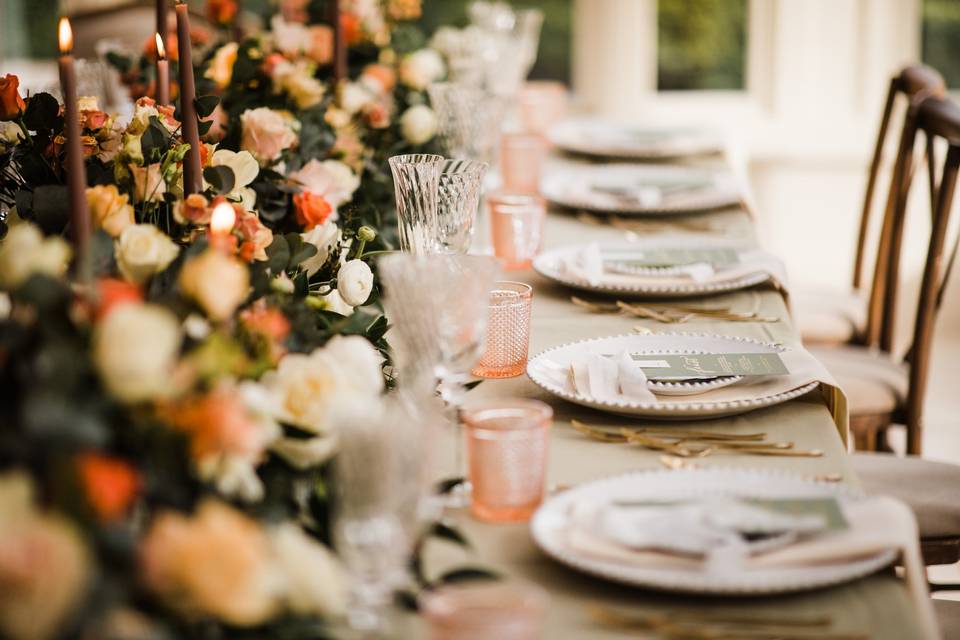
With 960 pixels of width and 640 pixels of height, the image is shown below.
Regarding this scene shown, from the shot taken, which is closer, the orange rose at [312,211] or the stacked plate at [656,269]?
the orange rose at [312,211]

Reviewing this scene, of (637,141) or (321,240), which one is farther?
(637,141)

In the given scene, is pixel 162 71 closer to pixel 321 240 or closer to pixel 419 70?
pixel 321 240

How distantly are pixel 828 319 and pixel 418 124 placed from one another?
108 cm

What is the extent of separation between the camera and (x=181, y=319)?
2.95ft

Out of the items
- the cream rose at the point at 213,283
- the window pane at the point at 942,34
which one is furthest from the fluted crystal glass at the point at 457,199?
the window pane at the point at 942,34

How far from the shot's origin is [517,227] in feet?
6.57

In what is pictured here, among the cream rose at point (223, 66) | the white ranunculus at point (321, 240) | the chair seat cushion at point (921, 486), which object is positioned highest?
Answer: the cream rose at point (223, 66)

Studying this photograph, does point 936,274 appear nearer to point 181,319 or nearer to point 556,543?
point 556,543

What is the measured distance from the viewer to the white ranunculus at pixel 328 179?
180 centimetres

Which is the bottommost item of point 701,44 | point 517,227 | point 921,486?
point 921,486

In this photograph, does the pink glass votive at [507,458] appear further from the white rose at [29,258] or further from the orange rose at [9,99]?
the orange rose at [9,99]

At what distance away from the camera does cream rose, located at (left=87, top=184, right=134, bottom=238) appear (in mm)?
1136

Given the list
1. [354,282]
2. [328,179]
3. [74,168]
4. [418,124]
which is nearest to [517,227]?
[328,179]

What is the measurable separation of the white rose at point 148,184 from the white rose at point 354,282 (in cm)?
21
